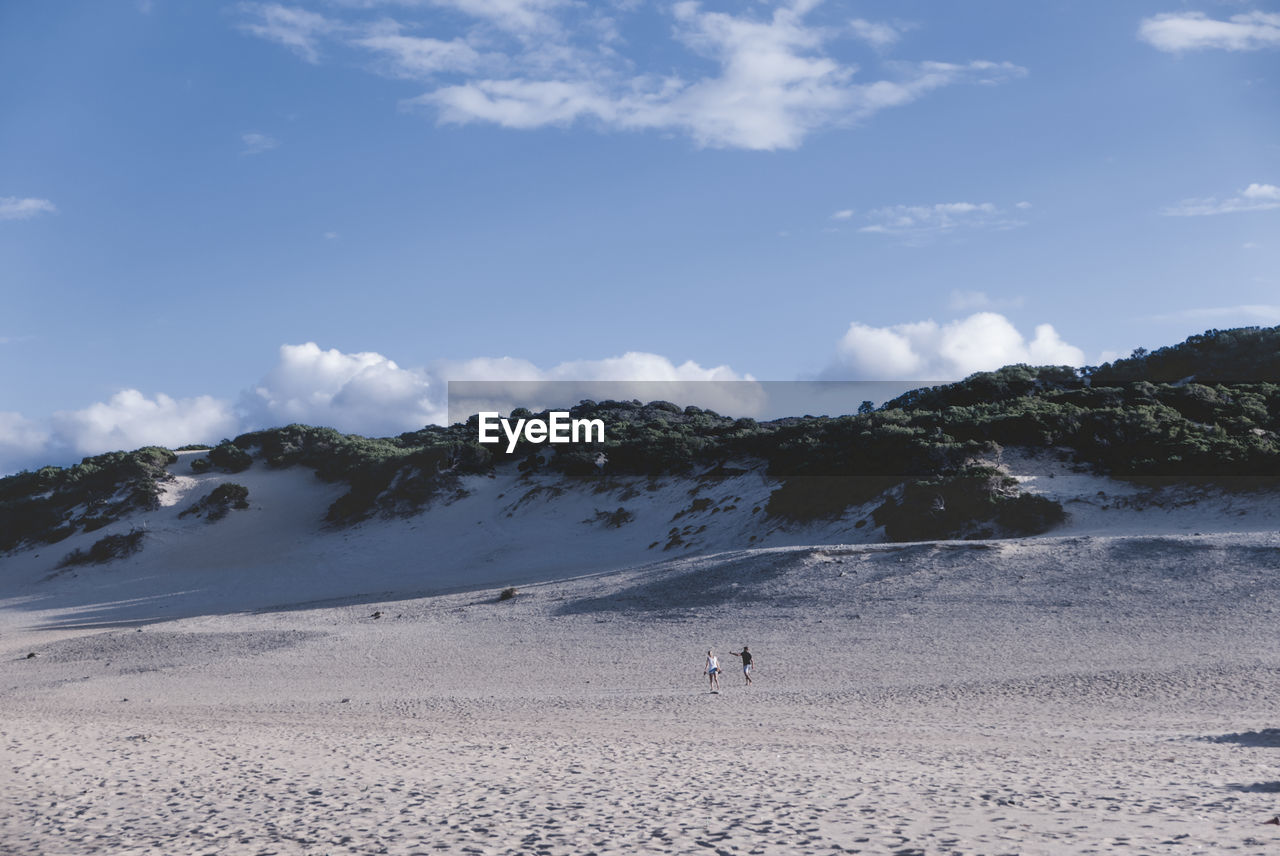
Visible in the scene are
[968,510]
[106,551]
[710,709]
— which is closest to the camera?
[710,709]

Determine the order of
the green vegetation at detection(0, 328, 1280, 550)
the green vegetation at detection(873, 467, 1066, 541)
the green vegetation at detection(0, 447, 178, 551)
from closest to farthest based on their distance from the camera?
the green vegetation at detection(873, 467, 1066, 541)
the green vegetation at detection(0, 328, 1280, 550)
the green vegetation at detection(0, 447, 178, 551)

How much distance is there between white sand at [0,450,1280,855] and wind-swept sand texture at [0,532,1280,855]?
78 mm

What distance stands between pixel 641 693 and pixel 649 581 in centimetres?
1027

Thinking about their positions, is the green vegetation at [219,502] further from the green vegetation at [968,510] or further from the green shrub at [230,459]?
the green vegetation at [968,510]

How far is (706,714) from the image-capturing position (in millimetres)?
16188

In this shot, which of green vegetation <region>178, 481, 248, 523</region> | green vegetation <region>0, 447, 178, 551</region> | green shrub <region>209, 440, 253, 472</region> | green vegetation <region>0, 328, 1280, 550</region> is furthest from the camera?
green shrub <region>209, 440, 253, 472</region>

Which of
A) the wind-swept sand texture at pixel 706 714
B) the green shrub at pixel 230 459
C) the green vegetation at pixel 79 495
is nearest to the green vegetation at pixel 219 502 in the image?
the green vegetation at pixel 79 495

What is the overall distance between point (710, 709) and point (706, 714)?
42 centimetres

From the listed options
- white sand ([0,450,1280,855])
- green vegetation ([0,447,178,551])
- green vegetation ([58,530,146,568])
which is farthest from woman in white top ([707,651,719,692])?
green vegetation ([0,447,178,551])

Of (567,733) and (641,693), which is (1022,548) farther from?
(567,733)

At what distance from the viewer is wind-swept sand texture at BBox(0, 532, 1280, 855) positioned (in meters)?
9.20

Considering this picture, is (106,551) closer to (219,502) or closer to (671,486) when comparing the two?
(219,502)

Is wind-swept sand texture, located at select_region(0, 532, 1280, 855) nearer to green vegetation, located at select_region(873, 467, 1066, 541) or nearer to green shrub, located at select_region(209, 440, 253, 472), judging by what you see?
green vegetation, located at select_region(873, 467, 1066, 541)

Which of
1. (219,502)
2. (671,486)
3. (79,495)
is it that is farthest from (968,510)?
(79,495)
